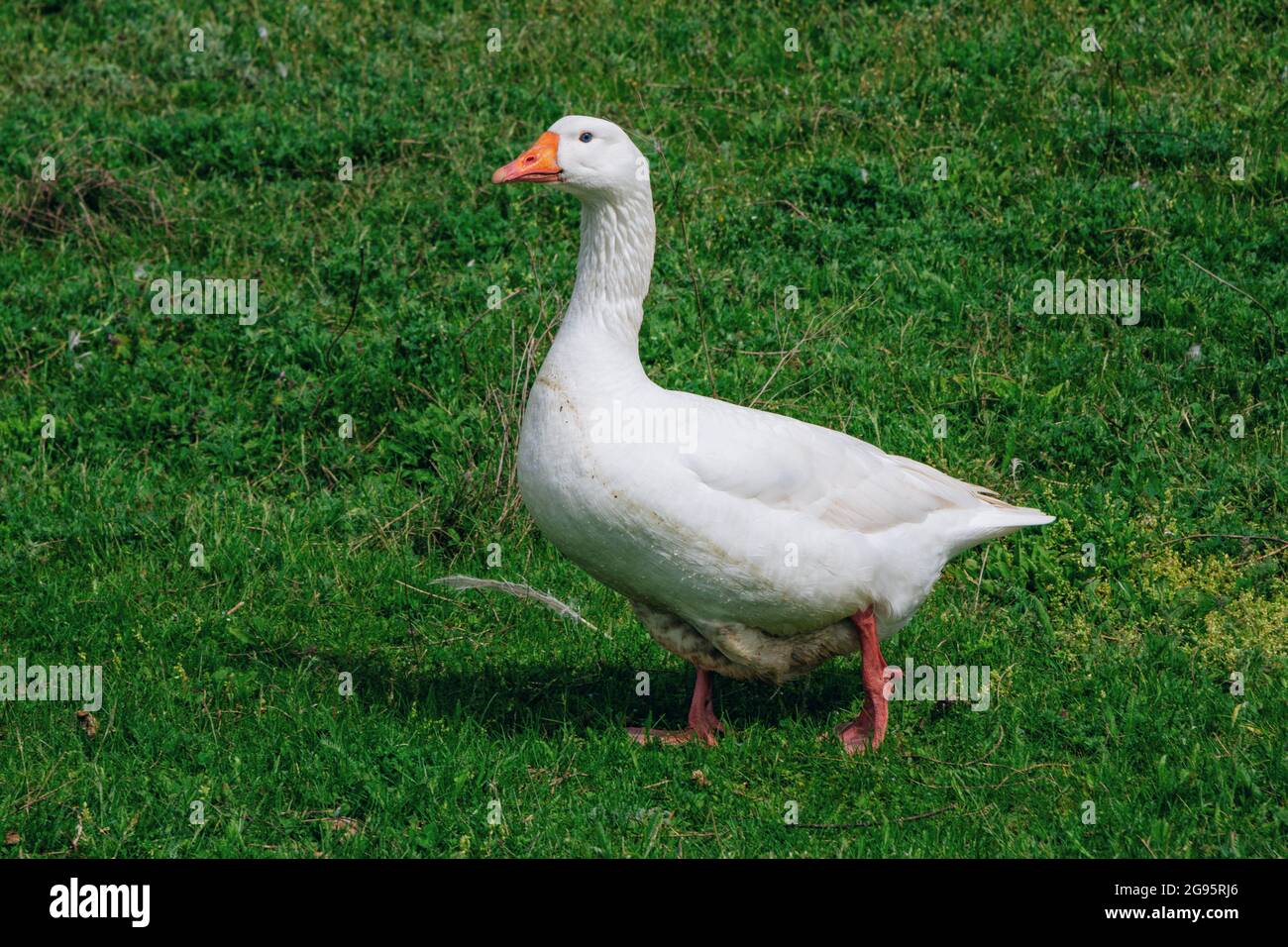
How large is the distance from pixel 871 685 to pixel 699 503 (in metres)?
1.19

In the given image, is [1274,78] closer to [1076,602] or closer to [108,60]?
[1076,602]

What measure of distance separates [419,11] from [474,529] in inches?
236

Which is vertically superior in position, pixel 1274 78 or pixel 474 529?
pixel 1274 78

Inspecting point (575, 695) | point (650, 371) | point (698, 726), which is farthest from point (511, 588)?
point (650, 371)

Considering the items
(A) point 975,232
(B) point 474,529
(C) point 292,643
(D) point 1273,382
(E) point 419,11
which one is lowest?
(C) point 292,643

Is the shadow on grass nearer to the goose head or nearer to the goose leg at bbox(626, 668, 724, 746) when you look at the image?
the goose leg at bbox(626, 668, 724, 746)

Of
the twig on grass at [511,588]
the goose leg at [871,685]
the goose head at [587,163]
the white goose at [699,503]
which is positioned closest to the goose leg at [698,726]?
the white goose at [699,503]

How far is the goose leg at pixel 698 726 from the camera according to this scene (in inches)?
238

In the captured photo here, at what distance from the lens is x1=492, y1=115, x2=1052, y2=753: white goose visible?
5422 millimetres

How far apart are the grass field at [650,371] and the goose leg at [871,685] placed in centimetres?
13

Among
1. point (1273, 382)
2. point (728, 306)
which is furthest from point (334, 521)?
point (1273, 382)

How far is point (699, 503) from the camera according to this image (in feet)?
17.8

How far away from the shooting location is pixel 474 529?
24.5ft

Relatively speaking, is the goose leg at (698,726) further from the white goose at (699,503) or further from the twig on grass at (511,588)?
the twig on grass at (511,588)
